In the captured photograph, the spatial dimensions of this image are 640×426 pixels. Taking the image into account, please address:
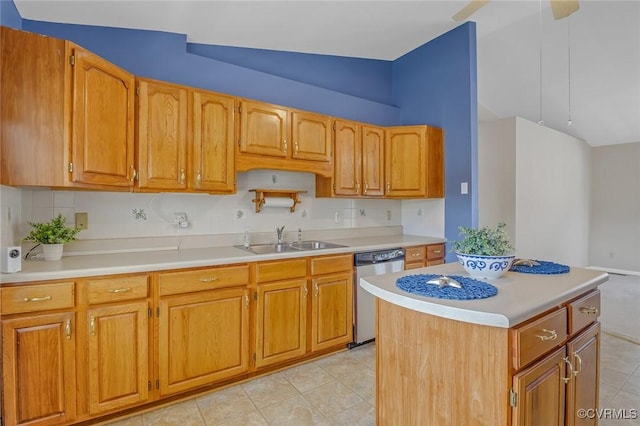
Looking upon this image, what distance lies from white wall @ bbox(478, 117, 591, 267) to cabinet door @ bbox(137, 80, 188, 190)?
16.0ft

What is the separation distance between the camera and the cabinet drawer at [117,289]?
1.74 m

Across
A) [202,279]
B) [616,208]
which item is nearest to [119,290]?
[202,279]

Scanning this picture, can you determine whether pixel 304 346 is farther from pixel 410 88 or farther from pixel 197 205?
pixel 410 88

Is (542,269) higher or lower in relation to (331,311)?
higher

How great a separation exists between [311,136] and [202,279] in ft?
5.07

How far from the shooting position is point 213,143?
7.77 feet

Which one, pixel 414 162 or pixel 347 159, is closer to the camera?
pixel 347 159

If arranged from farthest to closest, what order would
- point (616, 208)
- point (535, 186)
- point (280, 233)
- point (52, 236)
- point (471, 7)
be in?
1. point (616, 208)
2. point (535, 186)
3. point (280, 233)
4. point (471, 7)
5. point (52, 236)

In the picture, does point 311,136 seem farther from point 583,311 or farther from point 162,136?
point 583,311

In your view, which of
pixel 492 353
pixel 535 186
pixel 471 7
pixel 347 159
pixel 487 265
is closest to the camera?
pixel 492 353

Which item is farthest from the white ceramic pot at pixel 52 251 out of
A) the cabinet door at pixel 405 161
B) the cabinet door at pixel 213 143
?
the cabinet door at pixel 405 161

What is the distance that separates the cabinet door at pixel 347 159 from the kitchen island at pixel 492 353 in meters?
1.64

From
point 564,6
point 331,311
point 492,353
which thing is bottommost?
point 331,311

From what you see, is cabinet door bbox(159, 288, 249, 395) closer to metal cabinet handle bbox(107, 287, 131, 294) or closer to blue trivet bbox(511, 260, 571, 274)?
metal cabinet handle bbox(107, 287, 131, 294)
